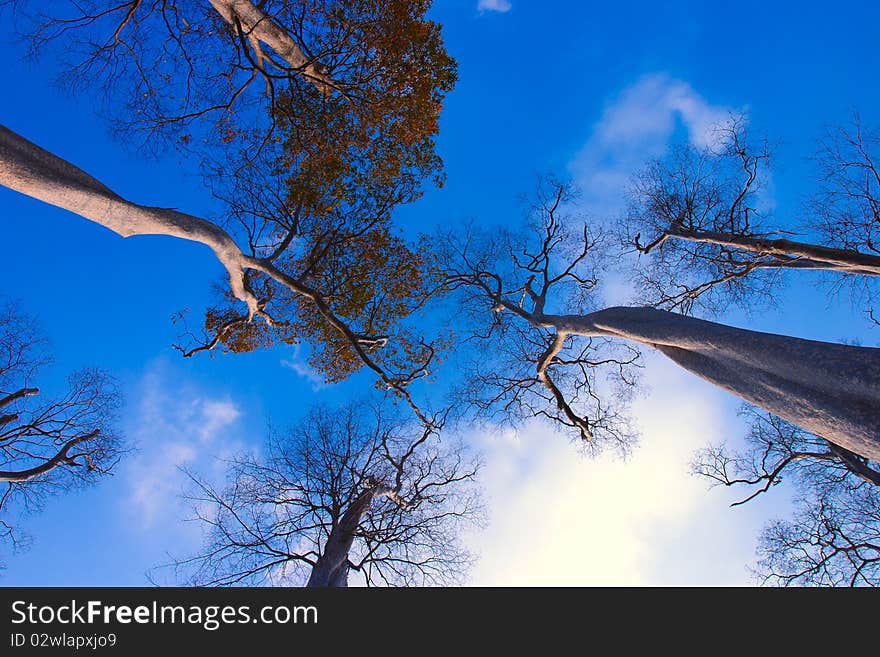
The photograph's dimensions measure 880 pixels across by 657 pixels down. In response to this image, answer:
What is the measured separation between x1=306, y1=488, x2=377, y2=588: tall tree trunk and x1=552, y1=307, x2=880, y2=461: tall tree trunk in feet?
23.5

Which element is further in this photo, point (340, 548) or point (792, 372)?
point (340, 548)

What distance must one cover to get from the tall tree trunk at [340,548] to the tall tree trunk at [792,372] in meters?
7.18

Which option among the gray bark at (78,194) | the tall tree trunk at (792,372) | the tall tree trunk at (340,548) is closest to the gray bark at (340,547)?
the tall tree trunk at (340,548)

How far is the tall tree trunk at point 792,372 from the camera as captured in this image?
10.9 feet

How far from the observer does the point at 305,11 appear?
715 cm

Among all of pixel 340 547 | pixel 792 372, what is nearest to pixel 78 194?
pixel 792 372

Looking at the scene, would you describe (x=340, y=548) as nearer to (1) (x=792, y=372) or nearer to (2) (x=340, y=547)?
(2) (x=340, y=547)

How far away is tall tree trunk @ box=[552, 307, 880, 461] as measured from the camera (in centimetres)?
333

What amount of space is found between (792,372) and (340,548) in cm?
830

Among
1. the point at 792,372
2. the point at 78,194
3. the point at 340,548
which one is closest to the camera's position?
the point at 792,372

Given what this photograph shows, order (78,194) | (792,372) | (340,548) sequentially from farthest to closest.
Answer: (340,548), (78,194), (792,372)

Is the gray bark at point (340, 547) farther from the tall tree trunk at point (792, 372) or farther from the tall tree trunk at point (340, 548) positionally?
the tall tree trunk at point (792, 372)

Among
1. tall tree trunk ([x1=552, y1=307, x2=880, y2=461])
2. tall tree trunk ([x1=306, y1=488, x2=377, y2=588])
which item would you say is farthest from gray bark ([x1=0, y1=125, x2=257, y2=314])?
tall tree trunk ([x1=306, y1=488, x2=377, y2=588])

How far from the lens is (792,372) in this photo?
12.4ft
